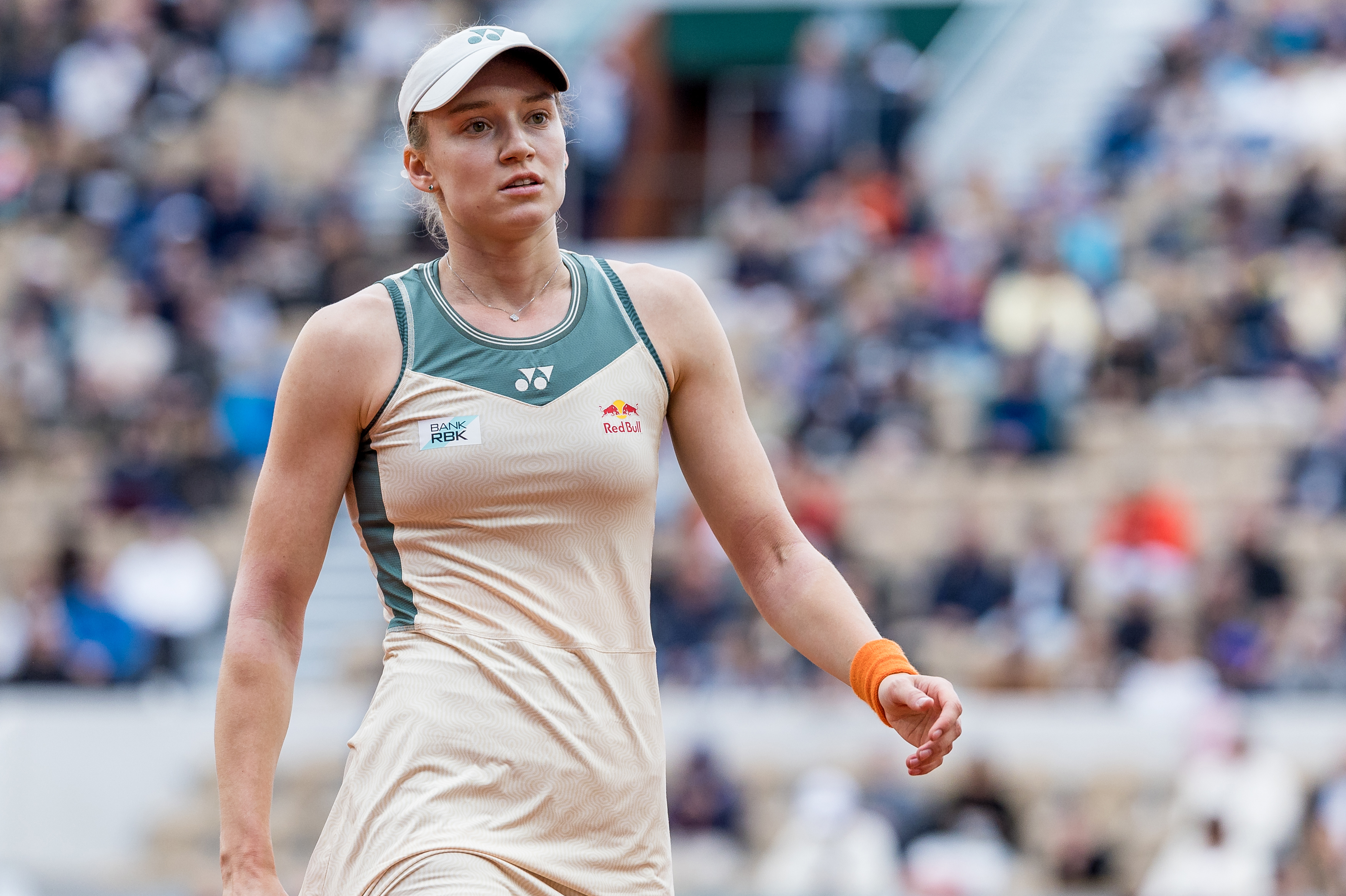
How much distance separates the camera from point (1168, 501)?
1327 cm

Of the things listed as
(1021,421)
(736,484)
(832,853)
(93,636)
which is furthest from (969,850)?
(736,484)

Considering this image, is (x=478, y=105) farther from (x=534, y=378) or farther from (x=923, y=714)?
(x=923, y=714)

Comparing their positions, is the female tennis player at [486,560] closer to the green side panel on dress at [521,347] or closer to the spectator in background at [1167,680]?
the green side panel on dress at [521,347]

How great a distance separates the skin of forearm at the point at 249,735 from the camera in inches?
132

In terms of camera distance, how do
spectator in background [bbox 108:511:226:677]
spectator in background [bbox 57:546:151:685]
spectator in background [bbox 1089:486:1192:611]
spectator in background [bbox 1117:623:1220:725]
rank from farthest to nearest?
spectator in background [bbox 108:511:226:677] → spectator in background [bbox 57:546:151:685] → spectator in background [bbox 1089:486:1192:611] → spectator in background [bbox 1117:623:1220:725]

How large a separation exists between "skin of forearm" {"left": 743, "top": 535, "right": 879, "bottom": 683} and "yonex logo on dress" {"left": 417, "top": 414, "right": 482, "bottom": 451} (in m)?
0.64

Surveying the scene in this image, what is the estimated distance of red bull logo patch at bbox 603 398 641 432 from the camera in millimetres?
3434

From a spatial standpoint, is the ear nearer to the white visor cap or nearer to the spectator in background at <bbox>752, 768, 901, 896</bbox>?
the white visor cap

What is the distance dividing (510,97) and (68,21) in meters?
18.6

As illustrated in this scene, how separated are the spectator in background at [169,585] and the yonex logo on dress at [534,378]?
37.8 ft

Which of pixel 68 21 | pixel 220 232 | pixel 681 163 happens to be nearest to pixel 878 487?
pixel 220 232

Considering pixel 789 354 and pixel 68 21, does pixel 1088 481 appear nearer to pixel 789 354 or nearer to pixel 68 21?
pixel 789 354

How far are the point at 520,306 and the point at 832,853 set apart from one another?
26.7ft

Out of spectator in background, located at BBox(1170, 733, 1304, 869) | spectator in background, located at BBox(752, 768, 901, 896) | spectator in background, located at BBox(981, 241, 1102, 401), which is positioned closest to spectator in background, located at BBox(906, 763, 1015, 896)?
spectator in background, located at BBox(752, 768, 901, 896)
